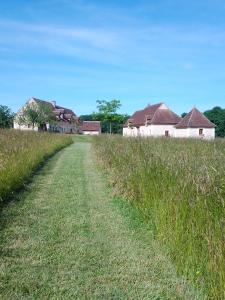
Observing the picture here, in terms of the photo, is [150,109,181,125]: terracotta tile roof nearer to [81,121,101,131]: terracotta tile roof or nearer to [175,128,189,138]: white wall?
[175,128,189,138]: white wall

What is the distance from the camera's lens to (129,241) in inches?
251

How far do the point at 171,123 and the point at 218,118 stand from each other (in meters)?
39.2

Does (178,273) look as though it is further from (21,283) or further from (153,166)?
(153,166)

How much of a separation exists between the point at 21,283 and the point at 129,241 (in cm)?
211

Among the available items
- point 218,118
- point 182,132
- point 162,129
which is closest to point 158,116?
point 162,129

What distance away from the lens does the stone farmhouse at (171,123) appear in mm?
60881

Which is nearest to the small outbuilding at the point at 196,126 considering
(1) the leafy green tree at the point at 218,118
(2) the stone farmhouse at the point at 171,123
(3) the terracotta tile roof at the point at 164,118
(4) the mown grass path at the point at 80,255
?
(2) the stone farmhouse at the point at 171,123

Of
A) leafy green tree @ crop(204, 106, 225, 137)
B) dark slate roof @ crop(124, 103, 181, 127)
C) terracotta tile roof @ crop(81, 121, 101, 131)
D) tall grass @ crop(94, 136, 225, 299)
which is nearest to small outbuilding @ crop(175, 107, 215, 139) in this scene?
dark slate roof @ crop(124, 103, 181, 127)

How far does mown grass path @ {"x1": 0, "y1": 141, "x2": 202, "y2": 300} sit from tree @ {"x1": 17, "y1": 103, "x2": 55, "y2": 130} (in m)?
61.6

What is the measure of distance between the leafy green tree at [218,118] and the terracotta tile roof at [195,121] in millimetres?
31724

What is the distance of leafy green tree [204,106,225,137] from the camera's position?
95.6 metres

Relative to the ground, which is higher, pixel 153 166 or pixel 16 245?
pixel 153 166

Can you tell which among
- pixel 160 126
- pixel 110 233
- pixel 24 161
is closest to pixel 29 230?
pixel 110 233

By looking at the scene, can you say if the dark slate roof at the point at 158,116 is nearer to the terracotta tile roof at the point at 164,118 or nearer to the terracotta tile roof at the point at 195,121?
the terracotta tile roof at the point at 164,118
